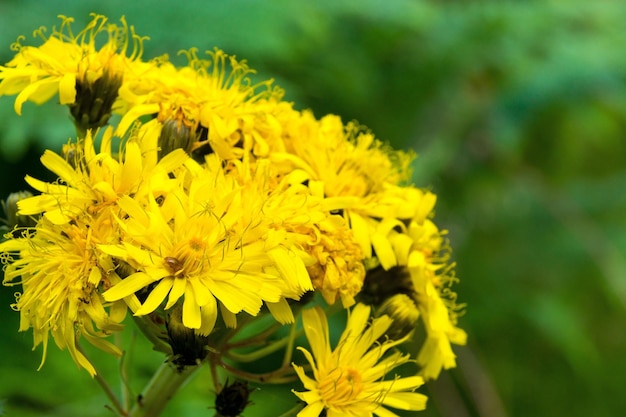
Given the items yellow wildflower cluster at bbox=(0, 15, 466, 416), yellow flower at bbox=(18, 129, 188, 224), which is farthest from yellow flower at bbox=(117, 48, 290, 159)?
yellow flower at bbox=(18, 129, 188, 224)

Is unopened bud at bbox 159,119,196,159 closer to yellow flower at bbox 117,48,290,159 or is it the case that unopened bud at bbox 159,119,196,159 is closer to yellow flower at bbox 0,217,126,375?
yellow flower at bbox 117,48,290,159

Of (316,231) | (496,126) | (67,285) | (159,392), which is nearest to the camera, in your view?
(67,285)

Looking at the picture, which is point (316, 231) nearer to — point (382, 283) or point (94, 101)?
point (382, 283)

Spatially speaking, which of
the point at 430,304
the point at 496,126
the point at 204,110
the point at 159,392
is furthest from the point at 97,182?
the point at 496,126

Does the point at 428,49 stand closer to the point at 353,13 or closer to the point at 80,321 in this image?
the point at 353,13

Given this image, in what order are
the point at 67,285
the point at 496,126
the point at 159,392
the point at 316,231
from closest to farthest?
the point at 67,285
the point at 316,231
the point at 159,392
the point at 496,126

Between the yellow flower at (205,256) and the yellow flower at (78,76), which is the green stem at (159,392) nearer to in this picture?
the yellow flower at (205,256)

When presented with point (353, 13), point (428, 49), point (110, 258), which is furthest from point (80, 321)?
point (428, 49)
